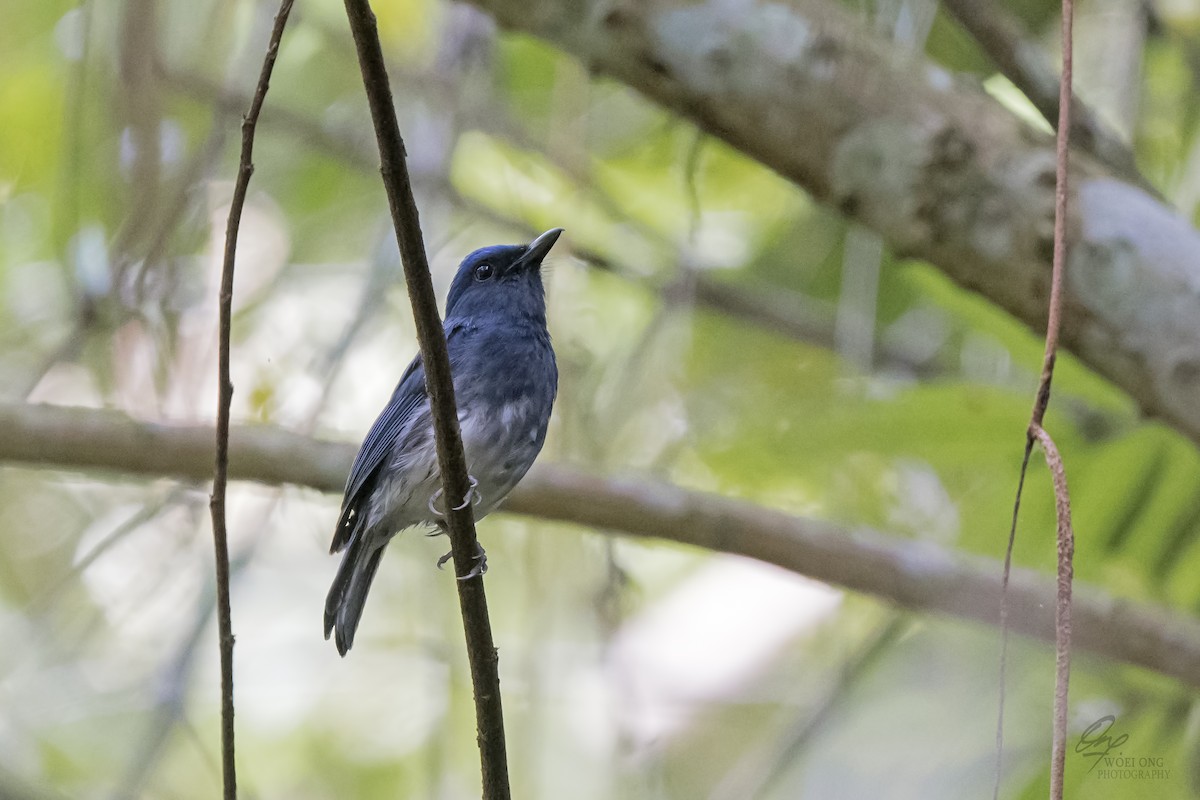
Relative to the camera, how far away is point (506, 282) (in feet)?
10.8

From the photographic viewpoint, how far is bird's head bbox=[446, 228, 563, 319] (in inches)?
126

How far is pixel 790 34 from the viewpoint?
2938 mm

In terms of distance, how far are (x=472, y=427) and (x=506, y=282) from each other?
57 cm

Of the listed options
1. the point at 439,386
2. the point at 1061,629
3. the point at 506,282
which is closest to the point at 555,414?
the point at 506,282

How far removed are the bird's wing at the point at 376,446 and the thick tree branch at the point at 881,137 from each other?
0.85 m

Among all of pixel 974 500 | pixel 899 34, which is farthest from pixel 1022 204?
pixel 974 500

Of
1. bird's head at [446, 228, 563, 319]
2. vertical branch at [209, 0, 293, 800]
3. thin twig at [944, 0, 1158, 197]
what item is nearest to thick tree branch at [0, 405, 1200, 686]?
bird's head at [446, 228, 563, 319]

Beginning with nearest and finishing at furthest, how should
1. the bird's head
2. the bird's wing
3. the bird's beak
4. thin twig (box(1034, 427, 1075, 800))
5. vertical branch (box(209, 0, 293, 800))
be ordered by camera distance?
thin twig (box(1034, 427, 1075, 800)), vertical branch (box(209, 0, 293, 800)), the bird's wing, the bird's beak, the bird's head

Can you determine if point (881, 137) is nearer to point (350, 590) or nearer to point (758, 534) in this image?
point (758, 534)

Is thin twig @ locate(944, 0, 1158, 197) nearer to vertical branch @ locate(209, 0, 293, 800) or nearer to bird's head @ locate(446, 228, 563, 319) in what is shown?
bird's head @ locate(446, 228, 563, 319)

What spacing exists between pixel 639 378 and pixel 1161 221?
1.82 metres

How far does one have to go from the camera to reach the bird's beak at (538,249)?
3065 mm
